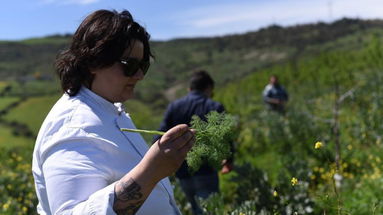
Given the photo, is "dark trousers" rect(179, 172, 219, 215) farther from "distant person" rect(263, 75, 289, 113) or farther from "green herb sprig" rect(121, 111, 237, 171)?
"distant person" rect(263, 75, 289, 113)

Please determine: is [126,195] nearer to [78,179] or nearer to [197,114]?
[78,179]

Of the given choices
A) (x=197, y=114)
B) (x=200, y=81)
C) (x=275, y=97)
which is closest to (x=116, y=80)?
(x=197, y=114)

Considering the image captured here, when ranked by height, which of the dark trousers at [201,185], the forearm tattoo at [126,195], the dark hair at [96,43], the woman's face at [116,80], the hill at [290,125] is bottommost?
the hill at [290,125]

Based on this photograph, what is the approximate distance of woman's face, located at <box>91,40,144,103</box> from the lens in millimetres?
1683

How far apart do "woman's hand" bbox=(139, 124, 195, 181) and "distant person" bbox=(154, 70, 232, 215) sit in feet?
9.67

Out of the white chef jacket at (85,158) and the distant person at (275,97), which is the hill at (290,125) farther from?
the white chef jacket at (85,158)

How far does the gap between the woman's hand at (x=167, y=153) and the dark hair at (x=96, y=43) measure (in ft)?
1.39

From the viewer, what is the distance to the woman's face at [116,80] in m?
1.68

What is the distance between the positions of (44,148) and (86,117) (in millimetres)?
170

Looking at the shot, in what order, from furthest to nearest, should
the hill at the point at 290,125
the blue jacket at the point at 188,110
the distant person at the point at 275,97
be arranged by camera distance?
the distant person at the point at 275,97
the hill at the point at 290,125
the blue jacket at the point at 188,110

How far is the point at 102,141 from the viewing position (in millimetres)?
1564

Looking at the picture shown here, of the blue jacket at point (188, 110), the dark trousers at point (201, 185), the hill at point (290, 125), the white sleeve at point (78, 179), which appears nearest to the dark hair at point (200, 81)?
the blue jacket at point (188, 110)

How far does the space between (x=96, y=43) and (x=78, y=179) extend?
518 millimetres

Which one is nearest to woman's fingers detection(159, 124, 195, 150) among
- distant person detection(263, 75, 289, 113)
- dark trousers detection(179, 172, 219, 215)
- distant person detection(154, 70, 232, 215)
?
distant person detection(154, 70, 232, 215)
